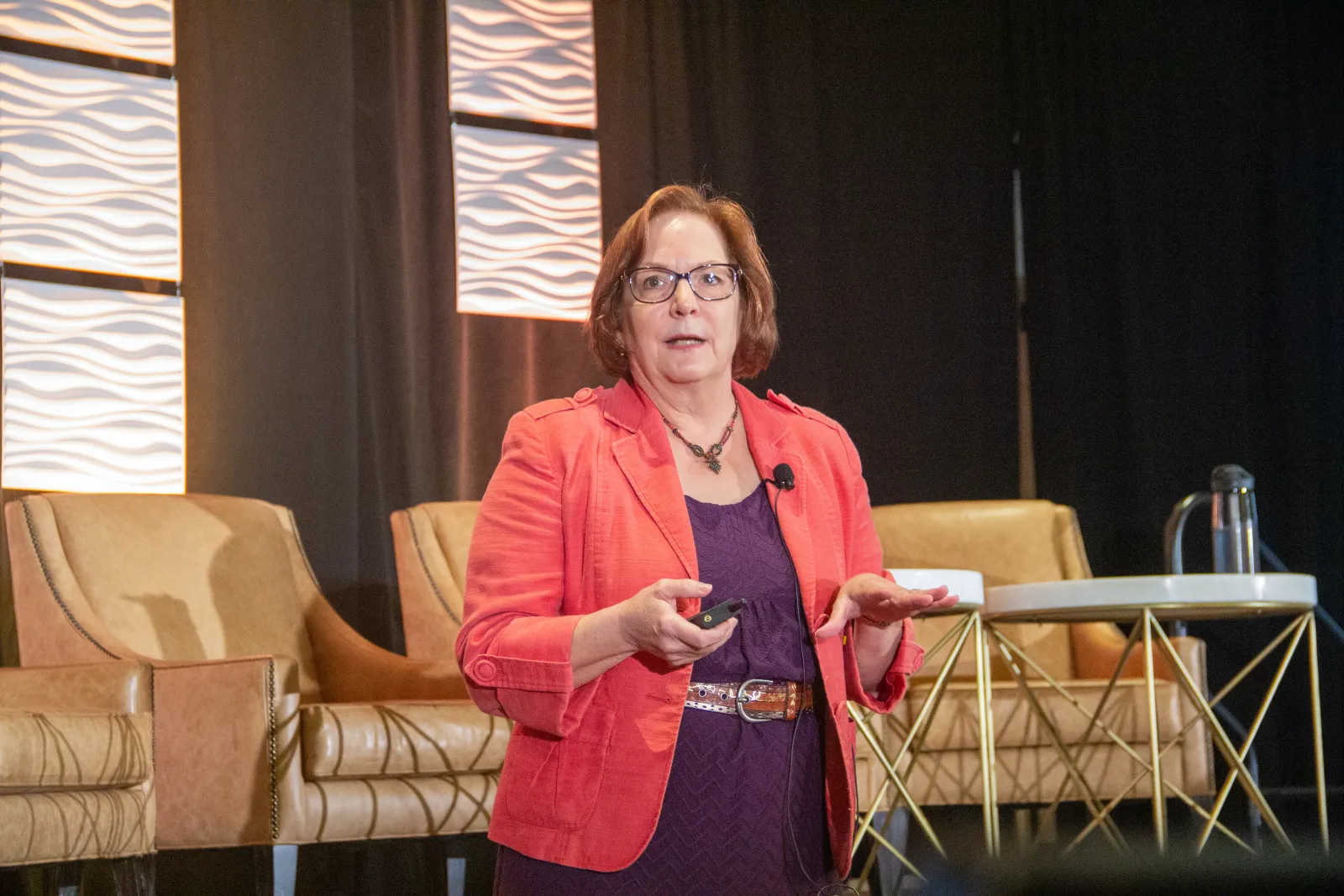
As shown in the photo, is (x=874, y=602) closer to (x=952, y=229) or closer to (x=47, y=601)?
(x=47, y=601)

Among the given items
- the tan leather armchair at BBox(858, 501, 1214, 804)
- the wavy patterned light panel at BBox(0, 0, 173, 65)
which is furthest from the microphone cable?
the wavy patterned light panel at BBox(0, 0, 173, 65)

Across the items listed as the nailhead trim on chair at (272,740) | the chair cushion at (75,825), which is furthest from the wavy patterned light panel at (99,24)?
the chair cushion at (75,825)

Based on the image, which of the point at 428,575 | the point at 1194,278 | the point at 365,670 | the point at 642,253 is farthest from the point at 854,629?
the point at 1194,278

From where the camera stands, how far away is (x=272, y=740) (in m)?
2.68

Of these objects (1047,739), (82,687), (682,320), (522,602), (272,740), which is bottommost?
(1047,739)

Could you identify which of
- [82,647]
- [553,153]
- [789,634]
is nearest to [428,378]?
[553,153]

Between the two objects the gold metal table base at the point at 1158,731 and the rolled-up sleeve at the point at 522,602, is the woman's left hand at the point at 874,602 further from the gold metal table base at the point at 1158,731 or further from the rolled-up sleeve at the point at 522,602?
the gold metal table base at the point at 1158,731

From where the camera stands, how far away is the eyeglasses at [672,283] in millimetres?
1474

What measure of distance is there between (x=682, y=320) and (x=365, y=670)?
2.09 metres

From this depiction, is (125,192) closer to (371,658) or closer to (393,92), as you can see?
(393,92)

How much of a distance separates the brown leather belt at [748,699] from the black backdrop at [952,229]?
2.74 metres

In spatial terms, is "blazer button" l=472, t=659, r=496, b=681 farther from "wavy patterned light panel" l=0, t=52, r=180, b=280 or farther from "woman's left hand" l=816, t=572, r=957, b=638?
"wavy patterned light panel" l=0, t=52, r=180, b=280

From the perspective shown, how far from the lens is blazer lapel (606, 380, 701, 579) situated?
132 centimetres

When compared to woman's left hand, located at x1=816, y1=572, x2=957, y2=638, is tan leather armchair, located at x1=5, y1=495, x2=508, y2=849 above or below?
below
